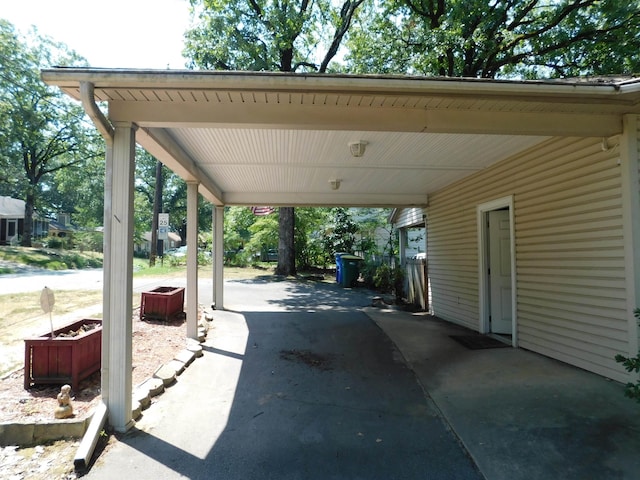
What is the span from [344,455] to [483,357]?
2925 millimetres

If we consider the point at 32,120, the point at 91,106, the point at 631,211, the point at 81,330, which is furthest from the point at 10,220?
the point at 631,211

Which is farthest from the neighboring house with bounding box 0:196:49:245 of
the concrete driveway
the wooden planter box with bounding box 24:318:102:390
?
the concrete driveway

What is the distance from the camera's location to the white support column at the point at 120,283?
9.94 ft

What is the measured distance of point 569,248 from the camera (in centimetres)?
436

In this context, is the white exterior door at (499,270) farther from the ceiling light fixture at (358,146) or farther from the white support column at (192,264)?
the white support column at (192,264)

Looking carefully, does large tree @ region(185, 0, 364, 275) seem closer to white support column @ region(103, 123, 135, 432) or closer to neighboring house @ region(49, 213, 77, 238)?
white support column @ region(103, 123, 135, 432)

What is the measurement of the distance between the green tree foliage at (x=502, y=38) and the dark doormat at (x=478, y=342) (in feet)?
26.4

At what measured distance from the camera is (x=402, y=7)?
1214cm

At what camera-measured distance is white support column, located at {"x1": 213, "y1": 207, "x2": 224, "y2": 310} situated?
854cm

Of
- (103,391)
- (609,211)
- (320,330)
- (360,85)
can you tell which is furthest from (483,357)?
(103,391)

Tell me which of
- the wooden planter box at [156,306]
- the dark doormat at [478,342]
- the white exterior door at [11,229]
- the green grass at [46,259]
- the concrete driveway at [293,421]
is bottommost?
the concrete driveway at [293,421]

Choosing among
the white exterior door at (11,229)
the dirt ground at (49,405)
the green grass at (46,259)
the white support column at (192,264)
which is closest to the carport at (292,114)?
the dirt ground at (49,405)

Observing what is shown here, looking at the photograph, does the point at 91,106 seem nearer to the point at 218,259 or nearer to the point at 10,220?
the point at 218,259

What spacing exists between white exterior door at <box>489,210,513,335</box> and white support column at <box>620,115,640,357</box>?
8.77 feet
